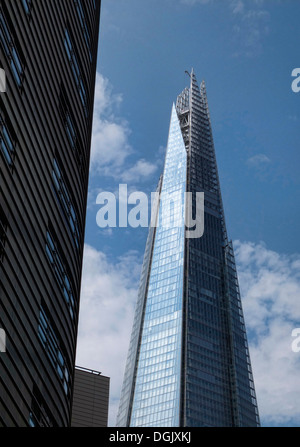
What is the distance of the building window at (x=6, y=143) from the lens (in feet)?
110

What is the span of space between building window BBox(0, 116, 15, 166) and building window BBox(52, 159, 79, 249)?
28.0 ft

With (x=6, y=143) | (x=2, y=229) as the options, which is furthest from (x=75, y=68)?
(x=2, y=229)

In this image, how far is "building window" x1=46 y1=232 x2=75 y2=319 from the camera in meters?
41.8

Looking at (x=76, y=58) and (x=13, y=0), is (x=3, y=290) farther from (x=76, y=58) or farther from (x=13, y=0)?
(x=76, y=58)

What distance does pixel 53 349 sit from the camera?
135 feet

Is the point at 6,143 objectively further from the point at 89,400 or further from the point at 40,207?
the point at 89,400

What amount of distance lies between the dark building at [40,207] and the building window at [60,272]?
6 cm

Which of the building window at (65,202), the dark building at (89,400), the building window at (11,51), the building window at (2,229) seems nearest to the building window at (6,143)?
the building window at (2,229)

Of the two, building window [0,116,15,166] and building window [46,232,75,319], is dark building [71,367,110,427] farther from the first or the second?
building window [0,116,15,166]

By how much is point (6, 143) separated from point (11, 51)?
16.4 ft
